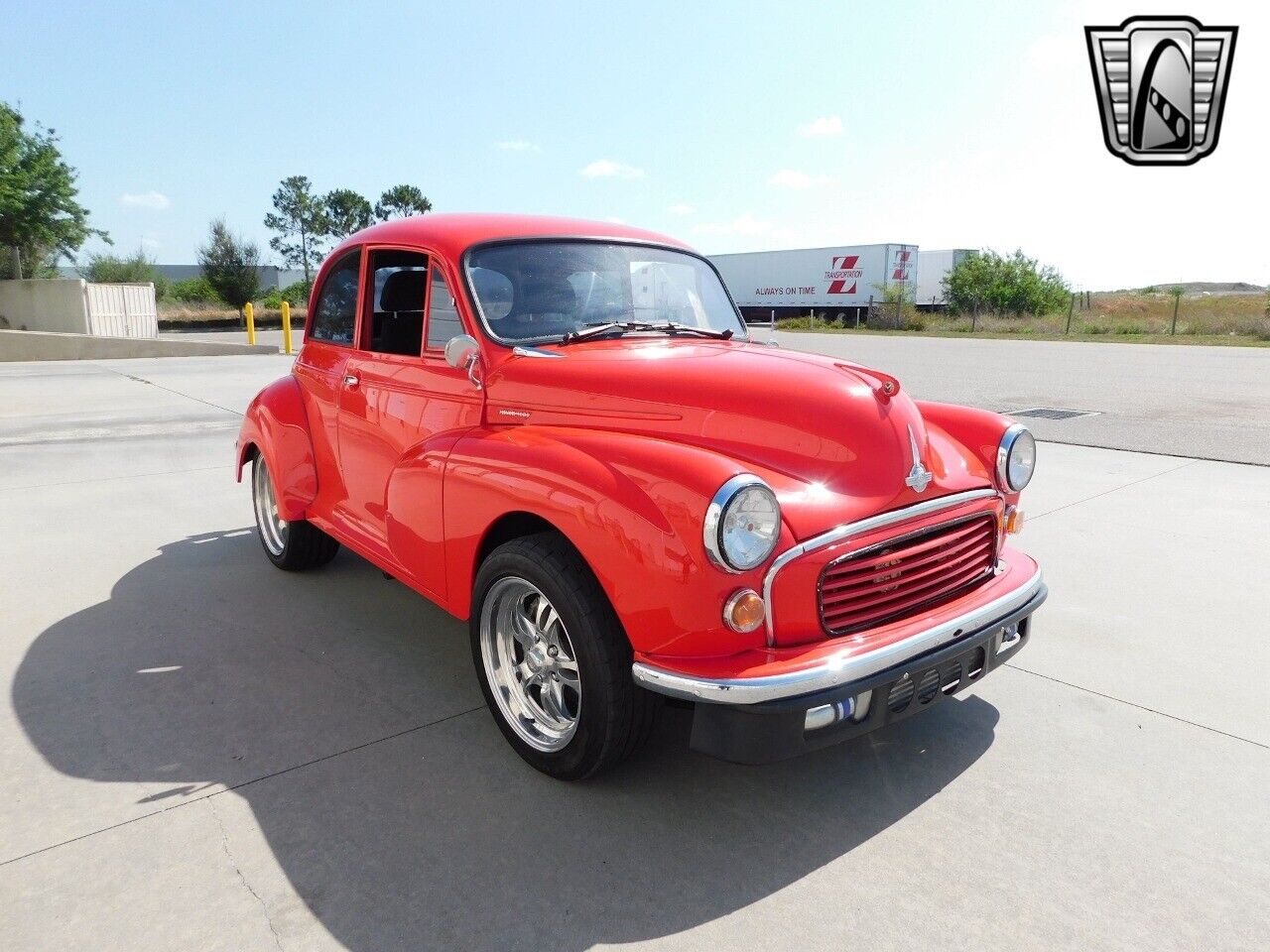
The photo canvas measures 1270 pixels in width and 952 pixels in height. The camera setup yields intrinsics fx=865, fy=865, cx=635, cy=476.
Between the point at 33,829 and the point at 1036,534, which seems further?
the point at 1036,534

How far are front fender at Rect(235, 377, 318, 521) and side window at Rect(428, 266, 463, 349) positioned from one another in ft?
4.15

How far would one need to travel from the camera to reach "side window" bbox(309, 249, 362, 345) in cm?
406

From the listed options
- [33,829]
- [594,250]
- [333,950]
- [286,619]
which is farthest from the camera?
[286,619]

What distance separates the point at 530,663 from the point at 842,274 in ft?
122

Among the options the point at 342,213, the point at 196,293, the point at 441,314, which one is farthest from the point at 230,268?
the point at 441,314

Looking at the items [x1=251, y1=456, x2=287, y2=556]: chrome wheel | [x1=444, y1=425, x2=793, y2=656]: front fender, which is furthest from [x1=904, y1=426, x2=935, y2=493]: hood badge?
[x1=251, y1=456, x2=287, y2=556]: chrome wheel

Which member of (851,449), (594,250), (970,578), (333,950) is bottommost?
(333,950)

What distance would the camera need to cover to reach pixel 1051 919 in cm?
215

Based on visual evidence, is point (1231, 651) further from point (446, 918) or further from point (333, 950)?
point (333, 950)

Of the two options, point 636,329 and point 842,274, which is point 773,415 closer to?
point 636,329

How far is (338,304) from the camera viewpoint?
4230 mm

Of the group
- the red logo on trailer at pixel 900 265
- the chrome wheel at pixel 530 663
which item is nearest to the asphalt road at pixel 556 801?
the chrome wheel at pixel 530 663

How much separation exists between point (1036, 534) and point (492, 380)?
383 cm

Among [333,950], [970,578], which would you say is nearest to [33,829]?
[333,950]
